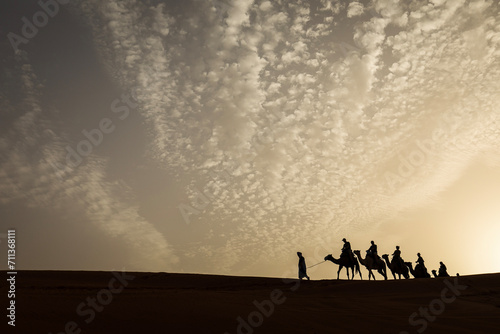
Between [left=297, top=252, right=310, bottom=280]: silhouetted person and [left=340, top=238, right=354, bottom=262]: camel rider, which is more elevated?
[left=340, top=238, right=354, bottom=262]: camel rider

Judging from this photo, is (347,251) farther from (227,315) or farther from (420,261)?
(227,315)

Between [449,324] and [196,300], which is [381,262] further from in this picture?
[196,300]

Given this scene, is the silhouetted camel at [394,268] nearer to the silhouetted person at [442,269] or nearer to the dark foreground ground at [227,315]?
the silhouetted person at [442,269]

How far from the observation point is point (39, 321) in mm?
6430

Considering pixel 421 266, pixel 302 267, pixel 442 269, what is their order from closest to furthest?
1. pixel 302 267
2. pixel 421 266
3. pixel 442 269

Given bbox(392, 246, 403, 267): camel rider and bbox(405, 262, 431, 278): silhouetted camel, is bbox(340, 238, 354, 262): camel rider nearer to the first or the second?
bbox(392, 246, 403, 267): camel rider

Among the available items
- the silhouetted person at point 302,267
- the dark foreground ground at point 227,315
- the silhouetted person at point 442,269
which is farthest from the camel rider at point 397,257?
the dark foreground ground at point 227,315

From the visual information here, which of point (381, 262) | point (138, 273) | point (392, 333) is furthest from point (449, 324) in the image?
point (138, 273)

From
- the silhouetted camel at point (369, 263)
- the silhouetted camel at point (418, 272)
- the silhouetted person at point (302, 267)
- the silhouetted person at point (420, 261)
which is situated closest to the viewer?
the silhouetted person at point (302, 267)

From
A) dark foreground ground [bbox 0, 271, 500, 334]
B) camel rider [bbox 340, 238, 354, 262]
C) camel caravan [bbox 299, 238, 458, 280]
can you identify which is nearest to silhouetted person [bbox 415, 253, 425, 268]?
camel caravan [bbox 299, 238, 458, 280]

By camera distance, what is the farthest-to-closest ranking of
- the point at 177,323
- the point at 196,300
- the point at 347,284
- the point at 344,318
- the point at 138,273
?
the point at 138,273, the point at 347,284, the point at 196,300, the point at 344,318, the point at 177,323

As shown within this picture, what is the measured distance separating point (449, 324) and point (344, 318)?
2427 millimetres

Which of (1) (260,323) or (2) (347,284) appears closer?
(1) (260,323)

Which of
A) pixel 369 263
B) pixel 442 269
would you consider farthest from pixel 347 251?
pixel 442 269
